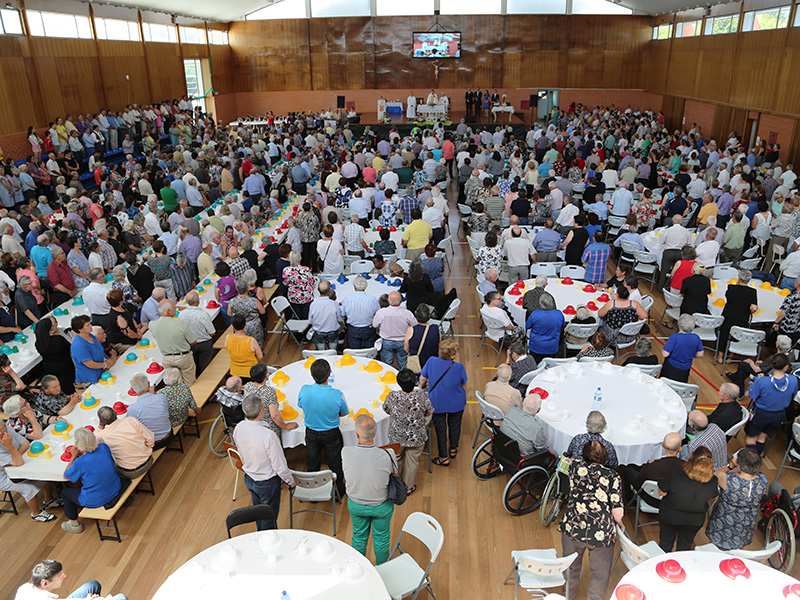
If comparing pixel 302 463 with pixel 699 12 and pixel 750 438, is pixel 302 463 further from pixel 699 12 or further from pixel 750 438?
pixel 699 12

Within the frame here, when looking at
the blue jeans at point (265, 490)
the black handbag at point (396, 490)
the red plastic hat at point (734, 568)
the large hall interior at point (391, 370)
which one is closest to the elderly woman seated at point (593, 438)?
the large hall interior at point (391, 370)

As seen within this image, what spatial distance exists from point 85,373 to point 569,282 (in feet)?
22.4

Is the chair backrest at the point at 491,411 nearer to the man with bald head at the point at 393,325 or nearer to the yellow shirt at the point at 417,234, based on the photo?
the man with bald head at the point at 393,325

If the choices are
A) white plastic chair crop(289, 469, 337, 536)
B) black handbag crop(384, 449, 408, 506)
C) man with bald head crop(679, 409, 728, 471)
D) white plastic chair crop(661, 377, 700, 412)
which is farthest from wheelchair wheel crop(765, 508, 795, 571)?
white plastic chair crop(289, 469, 337, 536)

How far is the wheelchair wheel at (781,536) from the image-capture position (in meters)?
4.73

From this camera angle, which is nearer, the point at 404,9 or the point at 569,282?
the point at 569,282

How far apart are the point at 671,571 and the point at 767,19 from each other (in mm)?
20417

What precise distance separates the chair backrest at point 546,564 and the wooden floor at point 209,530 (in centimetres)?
90

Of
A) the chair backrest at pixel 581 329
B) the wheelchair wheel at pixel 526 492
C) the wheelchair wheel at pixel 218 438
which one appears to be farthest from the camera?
the chair backrest at pixel 581 329

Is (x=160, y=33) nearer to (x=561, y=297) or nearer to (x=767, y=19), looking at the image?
(x=767, y=19)

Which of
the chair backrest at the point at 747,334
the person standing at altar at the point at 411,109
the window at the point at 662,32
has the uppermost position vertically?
the window at the point at 662,32

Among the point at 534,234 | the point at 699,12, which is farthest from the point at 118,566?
the point at 699,12

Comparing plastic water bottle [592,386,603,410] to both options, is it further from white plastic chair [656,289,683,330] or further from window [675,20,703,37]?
window [675,20,703,37]

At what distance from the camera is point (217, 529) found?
→ 576 cm
